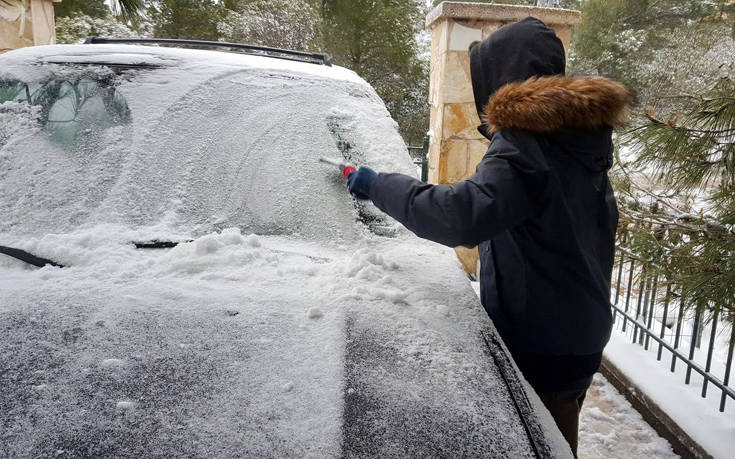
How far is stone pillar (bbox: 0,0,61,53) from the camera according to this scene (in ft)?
18.7

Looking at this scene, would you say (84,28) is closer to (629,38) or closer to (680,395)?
(680,395)

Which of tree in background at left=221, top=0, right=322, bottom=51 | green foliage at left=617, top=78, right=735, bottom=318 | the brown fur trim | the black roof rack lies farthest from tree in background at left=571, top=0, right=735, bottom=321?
tree in background at left=221, top=0, right=322, bottom=51

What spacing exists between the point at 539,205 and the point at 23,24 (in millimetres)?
6622

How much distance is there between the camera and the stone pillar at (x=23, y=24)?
570cm

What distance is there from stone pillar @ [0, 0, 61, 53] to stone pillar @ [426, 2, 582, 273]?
4.64 metres

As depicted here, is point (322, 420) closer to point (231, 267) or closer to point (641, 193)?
point (231, 267)

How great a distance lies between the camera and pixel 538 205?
1358 millimetres

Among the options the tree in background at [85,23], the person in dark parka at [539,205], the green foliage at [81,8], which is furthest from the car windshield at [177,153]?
the green foliage at [81,8]

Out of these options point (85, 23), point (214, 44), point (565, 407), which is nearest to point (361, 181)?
point (565, 407)

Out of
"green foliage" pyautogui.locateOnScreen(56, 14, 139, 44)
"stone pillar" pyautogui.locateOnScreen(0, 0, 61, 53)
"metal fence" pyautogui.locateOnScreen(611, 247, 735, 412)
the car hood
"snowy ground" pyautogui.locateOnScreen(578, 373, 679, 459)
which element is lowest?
"snowy ground" pyautogui.locateOnScreen(578, 373, 679, 459)

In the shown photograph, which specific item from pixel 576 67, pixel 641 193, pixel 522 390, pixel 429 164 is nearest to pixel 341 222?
pixel 522 390

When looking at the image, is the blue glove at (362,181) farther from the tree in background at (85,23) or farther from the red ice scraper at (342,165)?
the tree in background at (85,23)

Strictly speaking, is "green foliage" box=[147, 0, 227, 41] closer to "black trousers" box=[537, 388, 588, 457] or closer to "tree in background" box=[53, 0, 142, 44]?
"tree in background" box=[53, 0, 142, 44]

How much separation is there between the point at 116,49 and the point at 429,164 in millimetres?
3124
